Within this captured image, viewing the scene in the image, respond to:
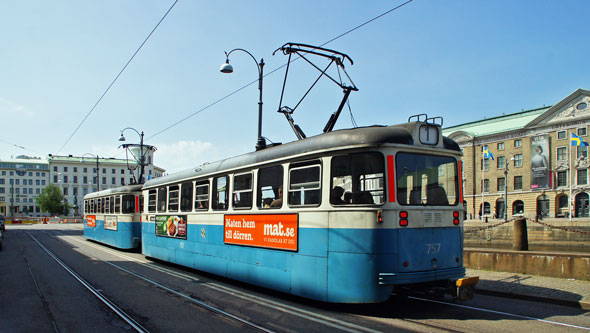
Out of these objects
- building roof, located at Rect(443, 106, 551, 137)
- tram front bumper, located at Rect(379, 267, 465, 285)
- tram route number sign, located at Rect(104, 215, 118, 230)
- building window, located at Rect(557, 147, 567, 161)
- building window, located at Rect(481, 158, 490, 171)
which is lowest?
tram route number sign, located at Rect(104, 215, 118, 230)

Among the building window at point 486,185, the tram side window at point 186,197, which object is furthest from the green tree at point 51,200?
the tram side window at point 186,197

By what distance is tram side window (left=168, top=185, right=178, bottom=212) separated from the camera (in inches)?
508

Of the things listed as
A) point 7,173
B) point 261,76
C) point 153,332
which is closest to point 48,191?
point 7,173

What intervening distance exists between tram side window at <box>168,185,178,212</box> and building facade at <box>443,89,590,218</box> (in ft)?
150

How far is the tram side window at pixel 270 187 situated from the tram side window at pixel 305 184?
0.32 meters

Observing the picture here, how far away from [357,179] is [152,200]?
32.0 ft

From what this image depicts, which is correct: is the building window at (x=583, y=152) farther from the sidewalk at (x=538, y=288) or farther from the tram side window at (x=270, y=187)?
the tram side window at (x=270, y=187)

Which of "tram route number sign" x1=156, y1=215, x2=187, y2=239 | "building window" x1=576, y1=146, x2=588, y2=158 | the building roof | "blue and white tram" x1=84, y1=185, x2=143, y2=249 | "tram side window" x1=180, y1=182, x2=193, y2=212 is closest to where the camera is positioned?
"tram side window" x1=180, y1=182, x2=193, y2=212

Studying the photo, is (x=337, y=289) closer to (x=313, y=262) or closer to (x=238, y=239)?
Answer: (x=313, y=262)

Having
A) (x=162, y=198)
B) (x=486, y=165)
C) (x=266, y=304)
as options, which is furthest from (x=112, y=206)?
(x=486, y=165)

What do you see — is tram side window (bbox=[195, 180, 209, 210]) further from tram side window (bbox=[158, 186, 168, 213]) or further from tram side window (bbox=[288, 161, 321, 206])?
tram side window (bbox=[288, 161, 321, 206])

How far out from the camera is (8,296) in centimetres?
916

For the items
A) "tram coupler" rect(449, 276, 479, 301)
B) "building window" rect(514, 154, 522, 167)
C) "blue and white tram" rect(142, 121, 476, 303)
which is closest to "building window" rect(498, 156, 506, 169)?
"building window" rect(514, 154, 522, 167)

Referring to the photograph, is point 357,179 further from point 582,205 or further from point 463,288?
point 582,205
